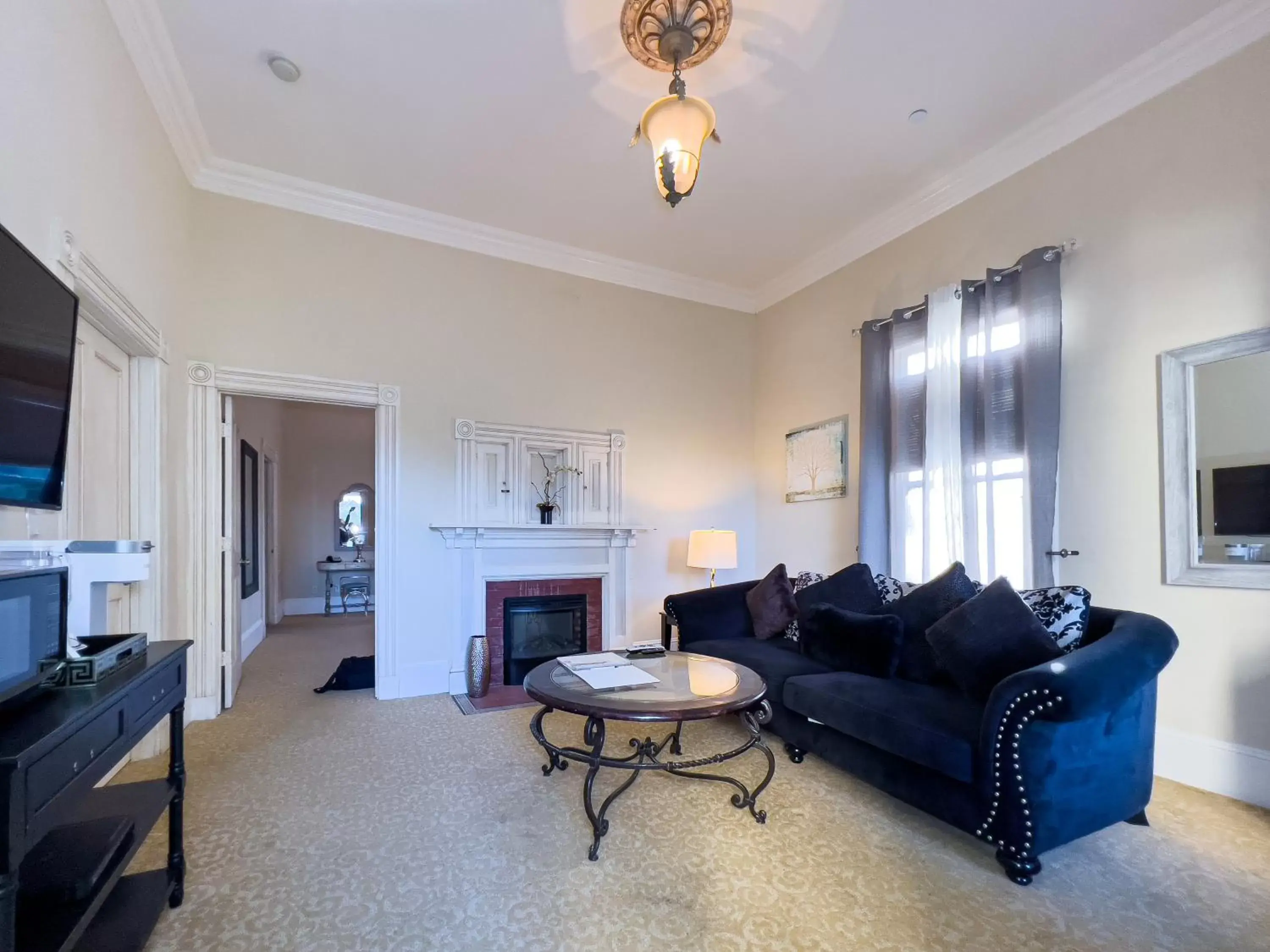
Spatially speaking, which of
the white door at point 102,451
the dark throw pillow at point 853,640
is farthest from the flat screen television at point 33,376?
the dark throw pillow at point 853,640

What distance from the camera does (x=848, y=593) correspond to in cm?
328

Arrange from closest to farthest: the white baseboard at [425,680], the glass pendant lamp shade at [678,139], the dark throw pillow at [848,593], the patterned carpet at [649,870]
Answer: the patterned carpet at [649,870] → the glass pendant lamp shade at [678,139] → the dark throw pillow at [848,593] → the white baseboard at [425,680]

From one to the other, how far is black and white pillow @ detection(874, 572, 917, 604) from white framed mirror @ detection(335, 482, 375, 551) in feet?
22.6

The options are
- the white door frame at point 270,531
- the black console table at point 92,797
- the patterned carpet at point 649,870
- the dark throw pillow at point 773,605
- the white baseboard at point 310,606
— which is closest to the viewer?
the black console table at point 92,797

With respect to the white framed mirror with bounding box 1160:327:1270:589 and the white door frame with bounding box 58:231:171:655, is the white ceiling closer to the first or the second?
the white framed mirror with bounding box 1160:327:1270:589

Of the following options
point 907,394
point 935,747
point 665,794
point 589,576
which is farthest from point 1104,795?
point 589,576

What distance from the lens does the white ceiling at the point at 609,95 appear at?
8.32 ft

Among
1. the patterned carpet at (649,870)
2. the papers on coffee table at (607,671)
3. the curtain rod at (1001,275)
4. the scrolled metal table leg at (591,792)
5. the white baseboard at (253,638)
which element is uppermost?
the curtain rod at (1001,275)

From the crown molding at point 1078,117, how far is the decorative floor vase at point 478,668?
12.5 feet

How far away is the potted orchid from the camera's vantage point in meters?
4.41


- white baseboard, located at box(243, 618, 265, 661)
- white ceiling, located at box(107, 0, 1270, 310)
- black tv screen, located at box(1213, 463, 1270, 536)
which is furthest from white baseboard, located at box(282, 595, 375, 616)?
black tv screen, located at box(1213, 463, 1270, 536)

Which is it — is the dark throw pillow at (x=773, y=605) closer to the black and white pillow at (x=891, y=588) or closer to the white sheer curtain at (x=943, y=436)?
the black and white pillow at (x=891, y=588)

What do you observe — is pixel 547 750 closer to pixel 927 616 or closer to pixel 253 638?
pixel 927 616

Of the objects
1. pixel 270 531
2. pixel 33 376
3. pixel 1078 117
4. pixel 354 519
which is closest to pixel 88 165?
pixel 33 376
